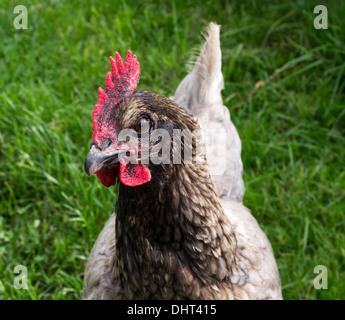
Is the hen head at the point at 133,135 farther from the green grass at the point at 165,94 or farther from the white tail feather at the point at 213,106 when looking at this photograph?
the green grass at the point at 165,94

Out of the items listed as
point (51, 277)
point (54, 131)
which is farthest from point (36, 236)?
point (54, 131)

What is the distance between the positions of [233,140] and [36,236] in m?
1.44

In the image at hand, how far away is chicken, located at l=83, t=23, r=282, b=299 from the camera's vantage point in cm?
177

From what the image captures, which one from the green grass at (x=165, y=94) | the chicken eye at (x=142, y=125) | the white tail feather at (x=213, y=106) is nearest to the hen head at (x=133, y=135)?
the chicken eye at (x=142, y=125)

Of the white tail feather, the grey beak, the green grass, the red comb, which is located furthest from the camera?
the green grass

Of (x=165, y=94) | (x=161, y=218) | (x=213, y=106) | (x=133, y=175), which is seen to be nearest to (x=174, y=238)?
(x=161, y=218)

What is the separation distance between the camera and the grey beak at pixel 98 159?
170 cm

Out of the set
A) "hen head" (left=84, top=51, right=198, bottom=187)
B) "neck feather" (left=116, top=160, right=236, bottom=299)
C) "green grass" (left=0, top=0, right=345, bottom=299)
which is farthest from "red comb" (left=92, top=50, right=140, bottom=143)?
"green grass" (left=0, top=0, right=345, bottom=299)

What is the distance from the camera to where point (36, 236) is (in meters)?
3.21

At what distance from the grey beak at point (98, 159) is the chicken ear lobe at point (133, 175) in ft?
0.14

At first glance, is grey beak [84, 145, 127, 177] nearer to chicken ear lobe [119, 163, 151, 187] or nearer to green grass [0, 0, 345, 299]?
chicken ear lobe [119, 163, 151, 187]

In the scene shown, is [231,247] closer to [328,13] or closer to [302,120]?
[302,120]

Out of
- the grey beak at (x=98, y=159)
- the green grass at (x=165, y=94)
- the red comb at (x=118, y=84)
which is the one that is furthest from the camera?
the green grass at (x=165, y=94)

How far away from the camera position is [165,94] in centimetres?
390
